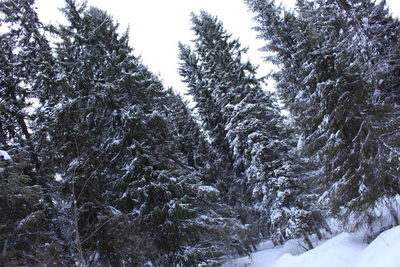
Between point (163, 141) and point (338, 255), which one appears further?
point (163, 141)

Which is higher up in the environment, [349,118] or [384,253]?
[349,118]

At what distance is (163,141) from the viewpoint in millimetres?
15008

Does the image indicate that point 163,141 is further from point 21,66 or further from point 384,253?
point 384,253

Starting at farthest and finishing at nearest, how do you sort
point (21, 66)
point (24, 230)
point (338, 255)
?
point (21, 66)
point (24, 230)
point (338, 255)

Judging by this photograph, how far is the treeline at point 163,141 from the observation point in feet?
33.4

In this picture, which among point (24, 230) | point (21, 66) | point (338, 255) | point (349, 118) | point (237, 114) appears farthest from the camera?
point (237, 114)

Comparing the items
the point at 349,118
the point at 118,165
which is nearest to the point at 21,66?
the point at 118,165

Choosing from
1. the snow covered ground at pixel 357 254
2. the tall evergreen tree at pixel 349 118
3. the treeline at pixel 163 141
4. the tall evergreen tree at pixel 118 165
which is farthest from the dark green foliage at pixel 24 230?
the tall evergreen tree at pixel 349 118

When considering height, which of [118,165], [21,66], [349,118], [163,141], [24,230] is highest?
[21,66]

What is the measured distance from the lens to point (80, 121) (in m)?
13.4

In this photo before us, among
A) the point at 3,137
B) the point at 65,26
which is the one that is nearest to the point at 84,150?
the point at 3,137

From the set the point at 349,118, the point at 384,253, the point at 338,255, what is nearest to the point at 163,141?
the point at 349,118

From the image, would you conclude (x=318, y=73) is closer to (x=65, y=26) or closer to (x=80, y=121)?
(x=80, y=121)

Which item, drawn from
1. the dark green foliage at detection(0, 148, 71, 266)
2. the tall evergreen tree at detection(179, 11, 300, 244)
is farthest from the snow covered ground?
the dark green foliage at detection(0, 148, 71, 266)
